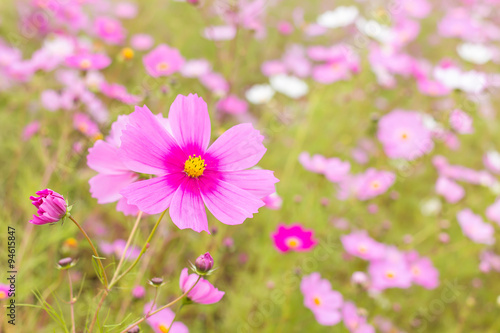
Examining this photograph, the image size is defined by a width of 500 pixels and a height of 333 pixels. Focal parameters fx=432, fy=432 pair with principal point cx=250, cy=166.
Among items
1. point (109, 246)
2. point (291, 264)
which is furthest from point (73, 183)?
point (291, 264)

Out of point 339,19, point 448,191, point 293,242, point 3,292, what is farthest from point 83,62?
point 339,19

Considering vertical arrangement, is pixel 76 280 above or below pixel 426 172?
above

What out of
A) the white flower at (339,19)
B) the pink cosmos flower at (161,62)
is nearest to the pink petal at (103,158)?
the pink cosmos flower at (161,62)

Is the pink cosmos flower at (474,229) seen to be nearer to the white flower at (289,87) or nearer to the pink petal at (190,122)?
the white flower at (289,87)

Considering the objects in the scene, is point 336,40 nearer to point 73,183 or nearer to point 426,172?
point 426,172

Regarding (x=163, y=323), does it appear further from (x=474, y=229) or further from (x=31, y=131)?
(x=474, y=229)

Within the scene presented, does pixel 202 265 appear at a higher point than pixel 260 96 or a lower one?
higher

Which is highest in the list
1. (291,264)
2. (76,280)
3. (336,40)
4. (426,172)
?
(76,280)
